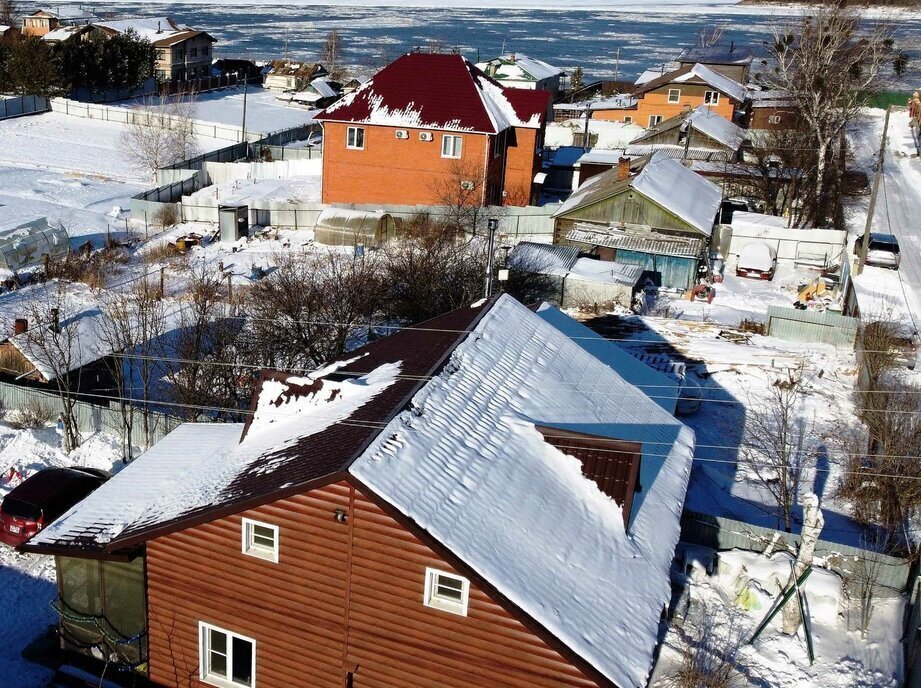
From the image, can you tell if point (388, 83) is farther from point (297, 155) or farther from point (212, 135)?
point (212, 135)

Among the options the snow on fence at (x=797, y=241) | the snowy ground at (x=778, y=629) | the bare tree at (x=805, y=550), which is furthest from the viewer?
the snow on fence at (x=797, y=241)

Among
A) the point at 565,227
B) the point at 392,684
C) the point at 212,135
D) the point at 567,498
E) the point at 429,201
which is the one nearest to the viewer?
the point at 392,684

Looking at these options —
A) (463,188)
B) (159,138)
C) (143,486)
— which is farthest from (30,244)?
(143,486)

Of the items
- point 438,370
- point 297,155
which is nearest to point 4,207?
point 297,155

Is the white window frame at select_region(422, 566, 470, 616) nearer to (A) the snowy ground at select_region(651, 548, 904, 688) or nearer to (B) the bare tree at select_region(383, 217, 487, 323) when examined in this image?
(A) the snowy ground at select_region(651, 548, 904, 688)

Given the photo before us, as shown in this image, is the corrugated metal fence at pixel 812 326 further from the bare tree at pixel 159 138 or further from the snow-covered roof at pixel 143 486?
the bare tree at pixel 159 138

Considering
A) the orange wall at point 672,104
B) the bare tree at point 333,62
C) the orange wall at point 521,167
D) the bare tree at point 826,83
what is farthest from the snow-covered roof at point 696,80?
the bare tree at point 333,62

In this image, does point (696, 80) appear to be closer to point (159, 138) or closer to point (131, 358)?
point (159, 138)

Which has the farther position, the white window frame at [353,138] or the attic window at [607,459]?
the white window frame at [353,138]
